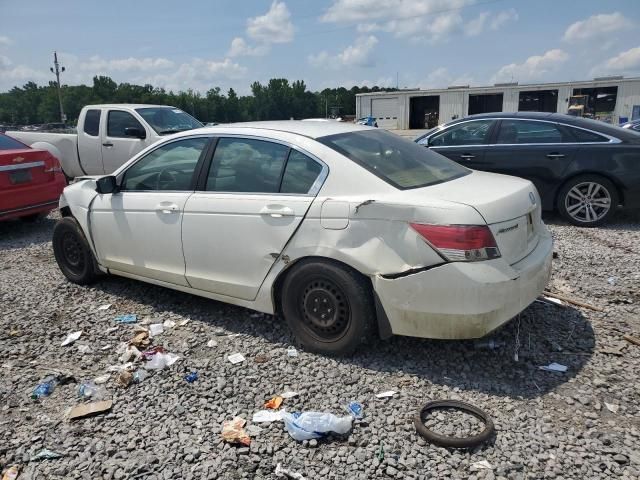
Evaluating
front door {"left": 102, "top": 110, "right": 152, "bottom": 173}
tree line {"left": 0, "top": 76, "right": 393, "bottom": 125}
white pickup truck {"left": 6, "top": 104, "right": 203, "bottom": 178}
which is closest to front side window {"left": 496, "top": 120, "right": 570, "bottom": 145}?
white pickup truck {"left": 6, "top": 104, "right": 203, "bottom": 178}

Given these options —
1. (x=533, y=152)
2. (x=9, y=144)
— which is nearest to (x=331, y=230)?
(x=533, y=152)

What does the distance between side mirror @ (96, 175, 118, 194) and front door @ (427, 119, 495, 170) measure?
526cm

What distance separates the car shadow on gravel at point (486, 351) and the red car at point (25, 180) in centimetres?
445

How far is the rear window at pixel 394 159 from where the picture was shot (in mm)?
3631

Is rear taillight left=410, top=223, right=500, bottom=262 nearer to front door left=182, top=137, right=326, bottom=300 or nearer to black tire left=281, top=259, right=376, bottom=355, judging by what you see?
black tire left=281, top=259, right=376, bottom=355

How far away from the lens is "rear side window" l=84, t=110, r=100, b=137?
11014mm

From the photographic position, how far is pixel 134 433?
3.01 meters

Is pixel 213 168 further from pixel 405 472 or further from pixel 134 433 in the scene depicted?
pixel 405 472

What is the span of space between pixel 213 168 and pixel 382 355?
1988 mm

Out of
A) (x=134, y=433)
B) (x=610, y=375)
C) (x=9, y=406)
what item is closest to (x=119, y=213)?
(x=9, y=406)

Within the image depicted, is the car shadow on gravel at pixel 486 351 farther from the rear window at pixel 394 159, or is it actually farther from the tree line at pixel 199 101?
the tree line at pixel 199 101

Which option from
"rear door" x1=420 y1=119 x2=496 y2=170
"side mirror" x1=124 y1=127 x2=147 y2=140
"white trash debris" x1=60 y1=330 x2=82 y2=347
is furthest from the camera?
"side mirror" x1=124 y1=127 x2=147 y2=140

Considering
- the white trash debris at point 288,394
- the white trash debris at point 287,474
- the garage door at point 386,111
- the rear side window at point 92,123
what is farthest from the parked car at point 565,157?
the garage door at point 386,111

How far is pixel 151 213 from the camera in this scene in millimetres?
4441
